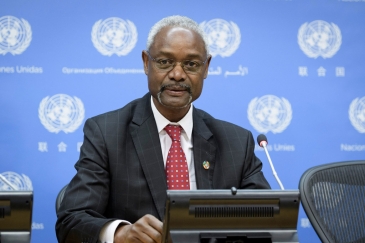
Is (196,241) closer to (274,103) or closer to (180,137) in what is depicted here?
(180,137)

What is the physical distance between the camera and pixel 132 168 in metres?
2.62

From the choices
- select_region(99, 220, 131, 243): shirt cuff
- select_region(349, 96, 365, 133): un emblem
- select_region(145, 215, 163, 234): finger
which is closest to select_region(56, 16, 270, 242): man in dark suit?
select_region(99, 220, 131, 243): shirt cuff

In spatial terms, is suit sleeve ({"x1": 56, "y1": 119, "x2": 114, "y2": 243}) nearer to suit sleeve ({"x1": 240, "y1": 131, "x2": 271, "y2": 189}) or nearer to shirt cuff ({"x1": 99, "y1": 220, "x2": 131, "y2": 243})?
shirt cuff ({"x1": 99, "y1": 220, "x2": 131, "y2": 243})

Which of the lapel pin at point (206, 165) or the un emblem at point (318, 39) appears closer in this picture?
the lapel pin at point (206, 165)

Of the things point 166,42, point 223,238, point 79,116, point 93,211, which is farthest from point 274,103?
point 223,238

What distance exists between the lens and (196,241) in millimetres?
1779

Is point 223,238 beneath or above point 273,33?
beneath

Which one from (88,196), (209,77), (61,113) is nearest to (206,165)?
(88,196)

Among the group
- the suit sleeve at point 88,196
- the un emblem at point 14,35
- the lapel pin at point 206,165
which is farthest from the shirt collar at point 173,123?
the un emblem at point 14,35

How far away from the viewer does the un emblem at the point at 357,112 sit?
427 cm

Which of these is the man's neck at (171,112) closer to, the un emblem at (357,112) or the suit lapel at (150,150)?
the suit lapel at (150,150)

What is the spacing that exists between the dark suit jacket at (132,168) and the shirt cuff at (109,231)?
0.11 meters

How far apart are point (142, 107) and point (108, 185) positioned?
1.51 ft

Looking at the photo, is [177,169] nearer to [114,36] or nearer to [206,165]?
[206,165]
